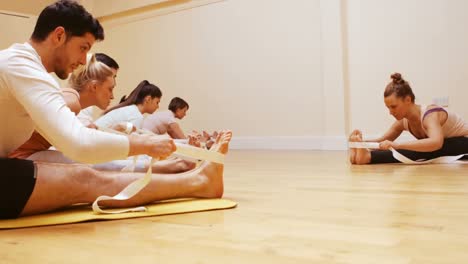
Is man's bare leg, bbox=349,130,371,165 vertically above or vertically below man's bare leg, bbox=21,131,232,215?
below

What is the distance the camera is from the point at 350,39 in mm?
5316

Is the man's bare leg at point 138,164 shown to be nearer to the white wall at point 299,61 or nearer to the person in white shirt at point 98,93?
the person in white shirt at point 98,93

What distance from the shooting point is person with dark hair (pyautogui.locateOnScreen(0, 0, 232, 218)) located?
1312 millimetres

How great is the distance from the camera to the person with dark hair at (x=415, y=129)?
3.21 metres

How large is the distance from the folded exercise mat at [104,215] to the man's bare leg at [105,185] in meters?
0.03

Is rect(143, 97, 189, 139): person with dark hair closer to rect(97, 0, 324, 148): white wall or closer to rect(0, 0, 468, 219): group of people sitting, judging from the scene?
rect(97, 0, 324, 148): white wall

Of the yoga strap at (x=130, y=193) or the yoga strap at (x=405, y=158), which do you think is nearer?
the yoga strap at (x=130, y=193)

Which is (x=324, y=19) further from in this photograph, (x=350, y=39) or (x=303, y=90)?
(x=303, y=90)

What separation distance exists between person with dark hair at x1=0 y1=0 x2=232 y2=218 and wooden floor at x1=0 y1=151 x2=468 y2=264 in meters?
0.15

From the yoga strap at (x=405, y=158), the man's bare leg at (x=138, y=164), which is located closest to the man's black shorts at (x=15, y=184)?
the man's bare leg at (x=138, y=164)

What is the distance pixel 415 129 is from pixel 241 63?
3.08 metres

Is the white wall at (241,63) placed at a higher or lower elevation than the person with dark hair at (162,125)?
higher

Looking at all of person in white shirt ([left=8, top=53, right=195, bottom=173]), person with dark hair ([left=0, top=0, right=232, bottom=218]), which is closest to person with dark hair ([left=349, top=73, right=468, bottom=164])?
person in white shirt ([left=8, top=53, right=195, bottom=173])

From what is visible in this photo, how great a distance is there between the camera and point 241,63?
6.20m
